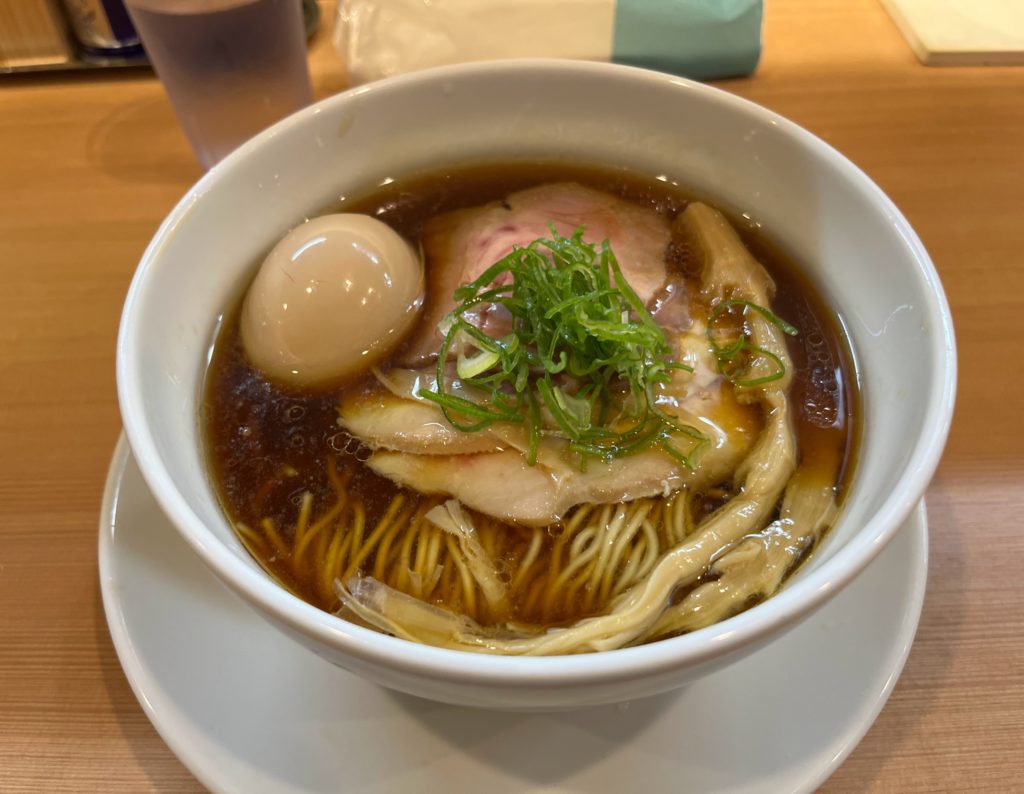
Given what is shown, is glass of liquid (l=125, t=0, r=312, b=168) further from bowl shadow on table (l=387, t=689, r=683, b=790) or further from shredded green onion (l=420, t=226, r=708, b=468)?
bowl shadow on table (l=387, t=689, r=683, b=790)

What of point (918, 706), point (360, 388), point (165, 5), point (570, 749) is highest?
point (165, 5)

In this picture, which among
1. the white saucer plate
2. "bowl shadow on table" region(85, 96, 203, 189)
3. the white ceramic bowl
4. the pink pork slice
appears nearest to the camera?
the white ceramic bowl

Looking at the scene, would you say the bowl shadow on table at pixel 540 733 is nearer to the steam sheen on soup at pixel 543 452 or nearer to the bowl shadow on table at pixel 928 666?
the steam sheen on soup at pixel 543 452

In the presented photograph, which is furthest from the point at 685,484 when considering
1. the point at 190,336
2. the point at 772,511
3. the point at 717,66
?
the point at 717,66

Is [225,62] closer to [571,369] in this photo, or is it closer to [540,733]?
[571,369]

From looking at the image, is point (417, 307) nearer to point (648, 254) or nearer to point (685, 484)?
point (648, 254)

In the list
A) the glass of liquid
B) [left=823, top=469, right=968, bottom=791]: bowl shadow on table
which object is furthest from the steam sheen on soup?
the glass of liquid
